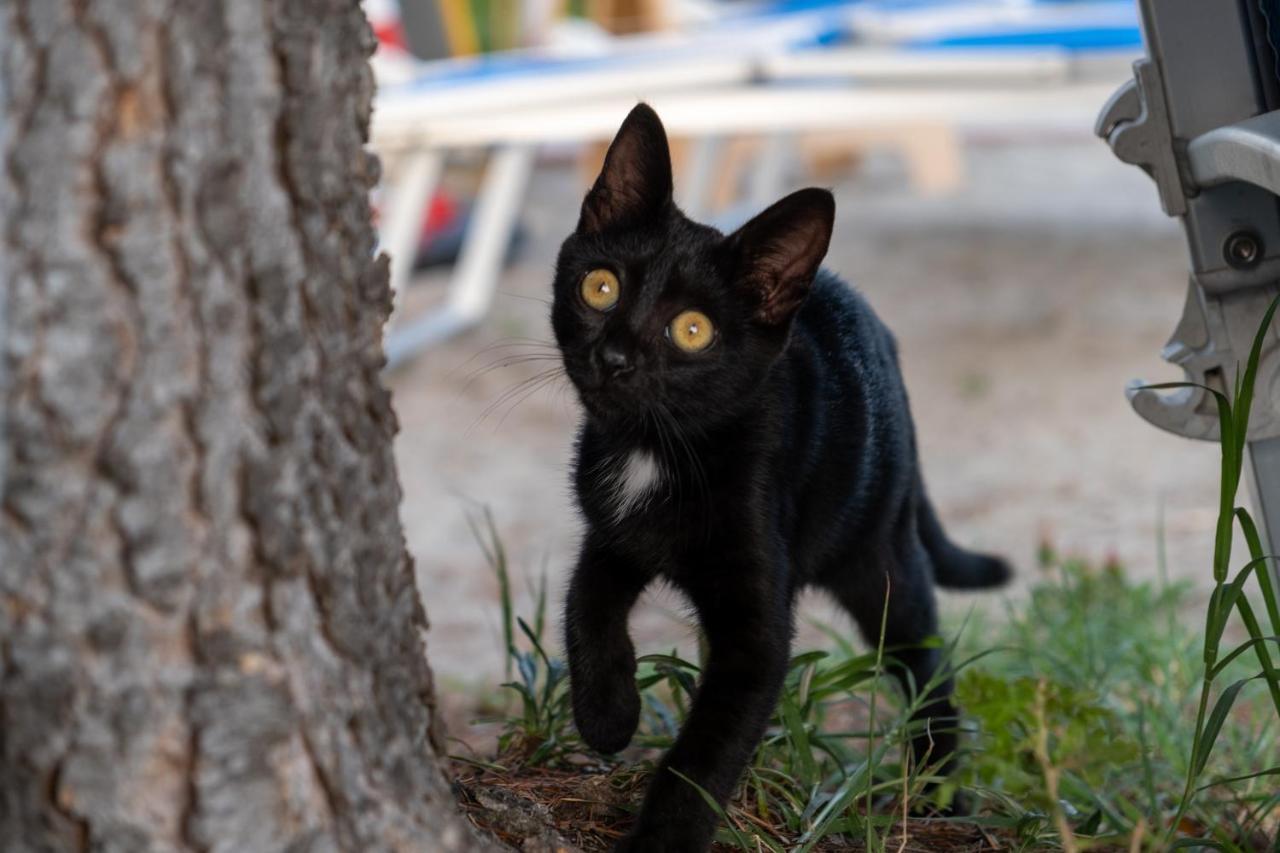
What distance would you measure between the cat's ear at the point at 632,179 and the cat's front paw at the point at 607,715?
2.02 feet

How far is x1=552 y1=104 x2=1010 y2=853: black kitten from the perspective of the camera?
5.41 ft

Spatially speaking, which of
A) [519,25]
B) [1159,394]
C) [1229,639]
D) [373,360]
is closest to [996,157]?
[519,25]

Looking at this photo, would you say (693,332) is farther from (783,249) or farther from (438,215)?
(438,215)

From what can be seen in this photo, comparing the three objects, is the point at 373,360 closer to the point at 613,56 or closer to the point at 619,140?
the point at 619,140

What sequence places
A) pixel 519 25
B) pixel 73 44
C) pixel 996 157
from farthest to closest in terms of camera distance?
1. pixel 996 157
2. pixel 519 25
3. pixel 73 44

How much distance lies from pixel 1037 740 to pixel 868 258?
230 inches

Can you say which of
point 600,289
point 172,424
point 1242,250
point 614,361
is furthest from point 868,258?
point 172,424

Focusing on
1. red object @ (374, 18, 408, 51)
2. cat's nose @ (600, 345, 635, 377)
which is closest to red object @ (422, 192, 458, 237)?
red object @ (374, 18, 408, 51)

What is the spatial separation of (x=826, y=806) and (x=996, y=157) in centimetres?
851

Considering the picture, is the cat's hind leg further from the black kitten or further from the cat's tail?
the cat's tail

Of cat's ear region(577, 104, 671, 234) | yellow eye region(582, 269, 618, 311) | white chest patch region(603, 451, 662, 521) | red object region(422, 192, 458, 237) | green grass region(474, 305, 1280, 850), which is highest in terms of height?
red object region(422, 192, 458, 237)

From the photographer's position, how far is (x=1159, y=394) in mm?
1832

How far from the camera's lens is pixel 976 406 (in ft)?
17.3

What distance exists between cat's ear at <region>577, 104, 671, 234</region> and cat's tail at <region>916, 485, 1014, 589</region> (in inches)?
32.1
